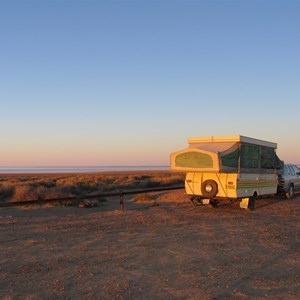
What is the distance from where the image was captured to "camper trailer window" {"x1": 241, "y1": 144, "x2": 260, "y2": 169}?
14.9 metres

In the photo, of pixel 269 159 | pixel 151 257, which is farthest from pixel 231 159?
pixel 151 257

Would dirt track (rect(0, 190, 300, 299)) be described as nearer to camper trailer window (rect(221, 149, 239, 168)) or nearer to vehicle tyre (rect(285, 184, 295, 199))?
camper trailer window (rect(221, 149, 239, 168))

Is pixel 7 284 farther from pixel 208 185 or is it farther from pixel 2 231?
pixel 208 185

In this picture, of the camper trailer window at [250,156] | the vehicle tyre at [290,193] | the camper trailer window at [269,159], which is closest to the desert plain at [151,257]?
the camper trailer window at [250,156]

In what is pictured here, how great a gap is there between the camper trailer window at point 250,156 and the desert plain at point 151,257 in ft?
6.77

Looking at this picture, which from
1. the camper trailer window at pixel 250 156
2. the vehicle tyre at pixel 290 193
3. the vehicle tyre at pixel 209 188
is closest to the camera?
the vehicle tyre at pixel 209 188

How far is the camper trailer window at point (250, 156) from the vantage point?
14.9 metres

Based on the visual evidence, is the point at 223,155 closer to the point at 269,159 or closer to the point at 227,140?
the point at 227,140

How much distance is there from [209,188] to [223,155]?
5.42 feet

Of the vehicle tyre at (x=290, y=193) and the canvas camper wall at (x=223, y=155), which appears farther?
the vehicle tyre at (x=290, y=193)

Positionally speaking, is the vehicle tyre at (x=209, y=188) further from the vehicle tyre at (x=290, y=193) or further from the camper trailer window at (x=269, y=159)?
the vehicle tyre at (x=290, y=193)

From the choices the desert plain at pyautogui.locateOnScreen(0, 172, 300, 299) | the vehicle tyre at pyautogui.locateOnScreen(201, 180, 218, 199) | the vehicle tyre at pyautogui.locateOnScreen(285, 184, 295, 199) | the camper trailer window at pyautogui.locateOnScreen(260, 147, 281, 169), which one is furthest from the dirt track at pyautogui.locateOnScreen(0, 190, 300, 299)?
the vehicle tyre at pyautogui.locateOnScreen(285, 184, 295, 199)

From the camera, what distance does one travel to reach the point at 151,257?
793 centimetres

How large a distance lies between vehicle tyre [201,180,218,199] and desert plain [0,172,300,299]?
96 cm
